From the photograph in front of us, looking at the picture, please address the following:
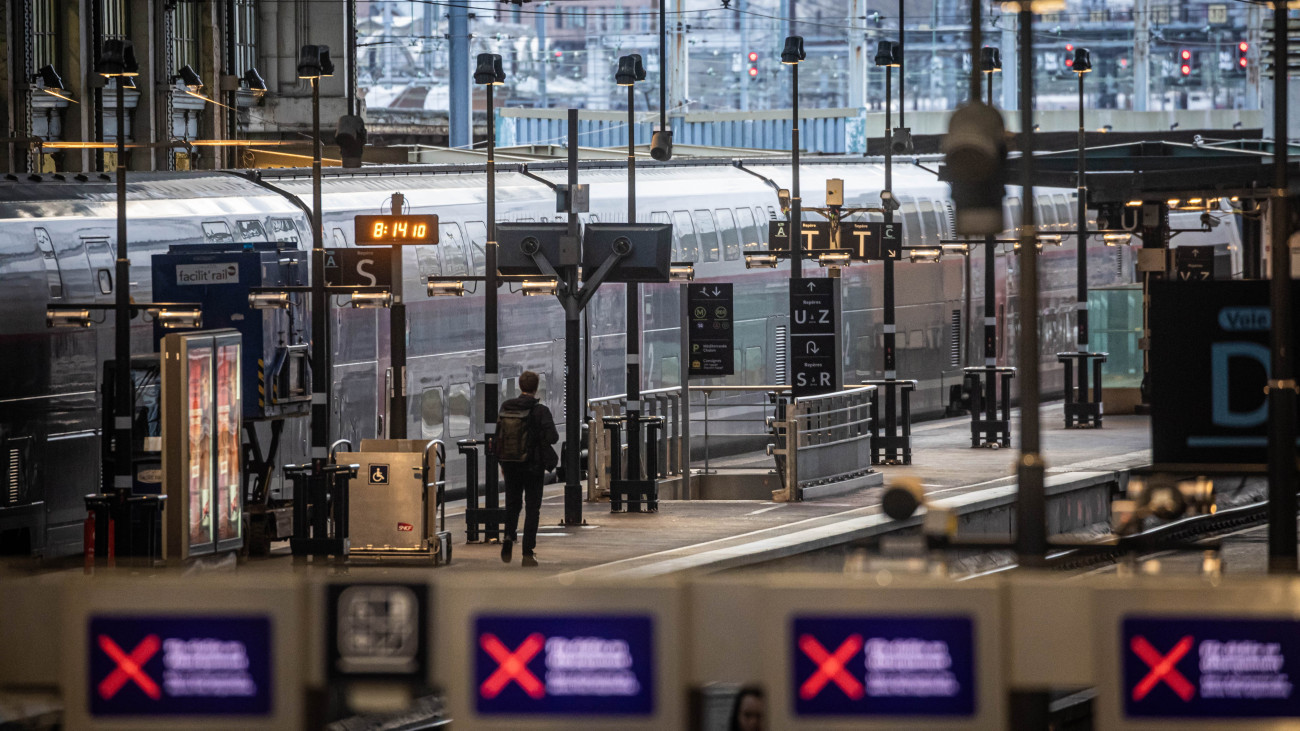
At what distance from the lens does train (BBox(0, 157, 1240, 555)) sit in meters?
19.0

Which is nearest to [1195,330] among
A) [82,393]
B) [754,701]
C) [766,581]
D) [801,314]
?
[754,701]

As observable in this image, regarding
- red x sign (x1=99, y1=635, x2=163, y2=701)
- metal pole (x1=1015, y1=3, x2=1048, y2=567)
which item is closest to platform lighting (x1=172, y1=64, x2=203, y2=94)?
metal pole (x1=1015, y1=3, x2=1048, y2=567)

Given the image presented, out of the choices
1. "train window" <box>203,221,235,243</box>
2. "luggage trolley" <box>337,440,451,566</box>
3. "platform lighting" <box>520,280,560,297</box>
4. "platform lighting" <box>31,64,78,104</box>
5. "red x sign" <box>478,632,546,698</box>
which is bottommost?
"luggage trolley" <box>337,440,451,566</box>

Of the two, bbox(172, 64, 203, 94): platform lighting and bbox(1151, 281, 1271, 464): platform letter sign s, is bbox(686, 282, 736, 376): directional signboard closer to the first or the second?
bbox(1151, 281, 1271, 464): platform letter sign s

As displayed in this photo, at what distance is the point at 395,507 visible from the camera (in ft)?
60.5

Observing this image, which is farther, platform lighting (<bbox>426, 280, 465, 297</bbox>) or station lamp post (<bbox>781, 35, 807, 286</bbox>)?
station lamp post (<bbox>781, 35, 807, 286</bbox>)

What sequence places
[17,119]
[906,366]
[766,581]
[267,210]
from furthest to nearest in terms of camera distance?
[906,366] → [17,119] → [267,210] → [766,581]

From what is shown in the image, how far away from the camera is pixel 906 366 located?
34125 millimetres

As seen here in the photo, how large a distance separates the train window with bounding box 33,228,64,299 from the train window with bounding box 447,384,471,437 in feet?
20.5

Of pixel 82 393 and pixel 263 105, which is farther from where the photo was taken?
pixel 263 105

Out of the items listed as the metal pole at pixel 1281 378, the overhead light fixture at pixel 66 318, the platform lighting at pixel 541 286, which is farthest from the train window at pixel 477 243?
the metal pole at pixel 1281 378

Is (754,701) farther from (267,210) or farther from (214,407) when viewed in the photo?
(267,210)

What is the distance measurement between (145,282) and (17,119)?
1115 cm

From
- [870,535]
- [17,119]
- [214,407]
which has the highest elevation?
[17,119]
